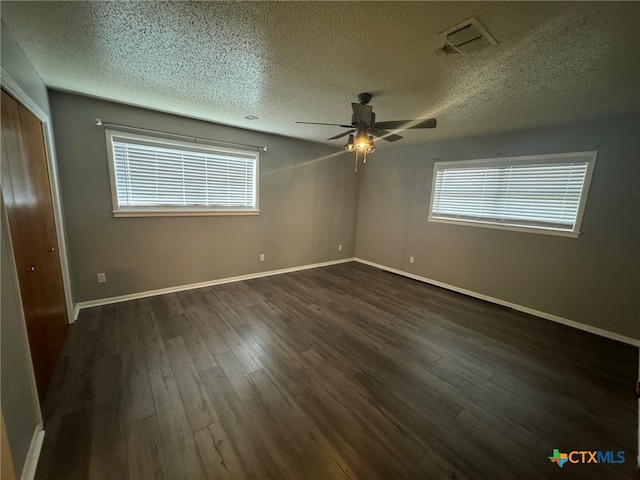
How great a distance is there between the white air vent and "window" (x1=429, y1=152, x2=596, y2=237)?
2450 mm

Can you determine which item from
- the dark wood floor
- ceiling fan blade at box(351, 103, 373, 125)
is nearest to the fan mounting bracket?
ceiling fan blade at box(351, 103, 373, 125)

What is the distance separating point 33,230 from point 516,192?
203 inches

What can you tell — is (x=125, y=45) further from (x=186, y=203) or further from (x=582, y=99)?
(x=582, y=99)

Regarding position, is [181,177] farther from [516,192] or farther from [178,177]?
[516,192]

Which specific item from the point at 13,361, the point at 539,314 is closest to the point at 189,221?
the point at 13,361

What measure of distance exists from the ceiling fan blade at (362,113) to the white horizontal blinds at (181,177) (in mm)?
2286

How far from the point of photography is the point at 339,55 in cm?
172

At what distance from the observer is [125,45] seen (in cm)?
167

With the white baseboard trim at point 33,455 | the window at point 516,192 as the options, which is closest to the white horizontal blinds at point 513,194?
the window at point 516,192

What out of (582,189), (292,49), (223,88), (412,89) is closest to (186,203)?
(223,88)

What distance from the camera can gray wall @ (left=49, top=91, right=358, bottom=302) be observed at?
107 inches

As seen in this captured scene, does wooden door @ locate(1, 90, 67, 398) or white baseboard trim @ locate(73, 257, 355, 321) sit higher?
wooden door @ locate(1, 90, 67, 398)

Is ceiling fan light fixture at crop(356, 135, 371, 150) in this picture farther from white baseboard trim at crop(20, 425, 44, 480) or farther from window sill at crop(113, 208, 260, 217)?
white baseboard trim at crop(20, 425, 44, 480)

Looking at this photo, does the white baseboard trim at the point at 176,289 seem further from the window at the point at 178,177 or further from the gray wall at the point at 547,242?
the gray wall at the point at 547,242
